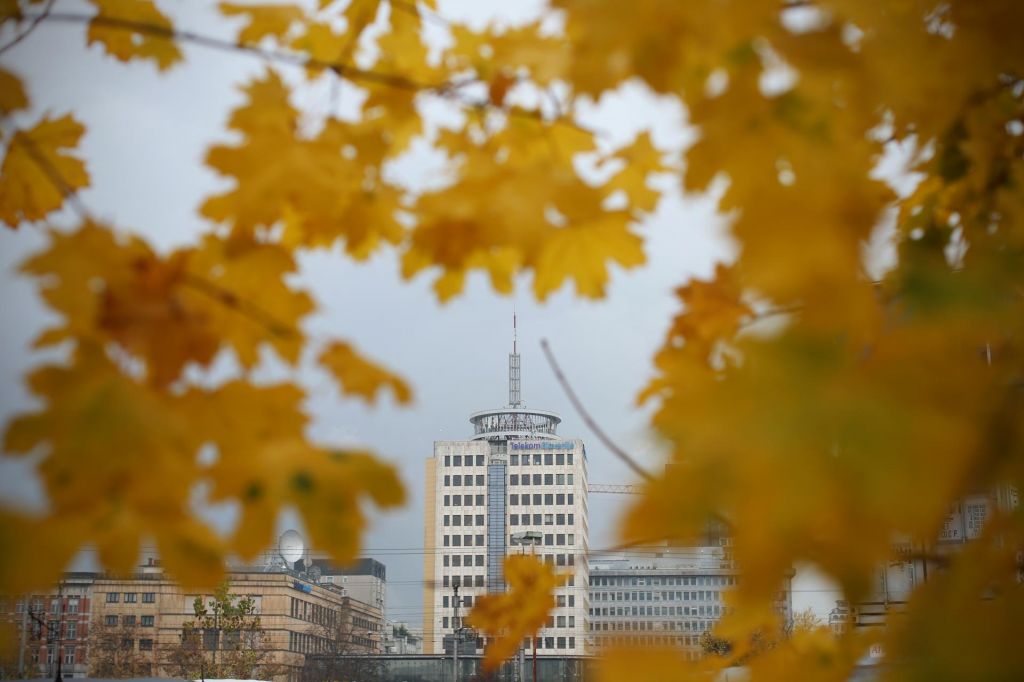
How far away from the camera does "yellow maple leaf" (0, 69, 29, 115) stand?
1.50 feet

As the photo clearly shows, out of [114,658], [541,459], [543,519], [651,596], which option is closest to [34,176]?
[114,658]

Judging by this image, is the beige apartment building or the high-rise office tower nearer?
the beige apartment building

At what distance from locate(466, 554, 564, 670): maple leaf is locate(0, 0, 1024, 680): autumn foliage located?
220 mm

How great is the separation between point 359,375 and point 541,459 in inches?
1357

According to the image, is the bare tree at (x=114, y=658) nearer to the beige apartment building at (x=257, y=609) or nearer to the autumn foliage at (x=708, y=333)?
the beige apartment building at (x=257, y=609)

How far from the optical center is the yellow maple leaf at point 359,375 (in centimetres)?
39

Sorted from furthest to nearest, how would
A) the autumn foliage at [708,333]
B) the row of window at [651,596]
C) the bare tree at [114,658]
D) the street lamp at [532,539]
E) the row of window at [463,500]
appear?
the row of window at [463,500] < the row of window at [651,596] < the bare tree at [114,658] < the street lamp at [532,539] < the autumn foliage at [708,333]

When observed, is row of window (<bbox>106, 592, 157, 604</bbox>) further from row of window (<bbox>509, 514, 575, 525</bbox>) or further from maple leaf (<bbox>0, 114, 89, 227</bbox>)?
maple leaf (<bbox>0, 114, 89, 227</bbox>)

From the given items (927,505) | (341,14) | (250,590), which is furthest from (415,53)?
(250,590)

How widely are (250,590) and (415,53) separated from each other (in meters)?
27.0

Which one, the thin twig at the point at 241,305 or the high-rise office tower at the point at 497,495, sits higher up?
the high-rise office tower at the point at 497,495

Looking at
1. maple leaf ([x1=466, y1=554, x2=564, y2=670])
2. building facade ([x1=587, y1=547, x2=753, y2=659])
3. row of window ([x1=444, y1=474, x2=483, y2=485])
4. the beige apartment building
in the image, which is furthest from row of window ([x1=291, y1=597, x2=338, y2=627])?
maple leaf ([x1=466, y1=554, x2=564, y2=670])

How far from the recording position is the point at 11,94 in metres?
0.46

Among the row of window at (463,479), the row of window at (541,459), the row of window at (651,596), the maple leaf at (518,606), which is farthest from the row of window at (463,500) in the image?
the maple leaf at (518,606)
